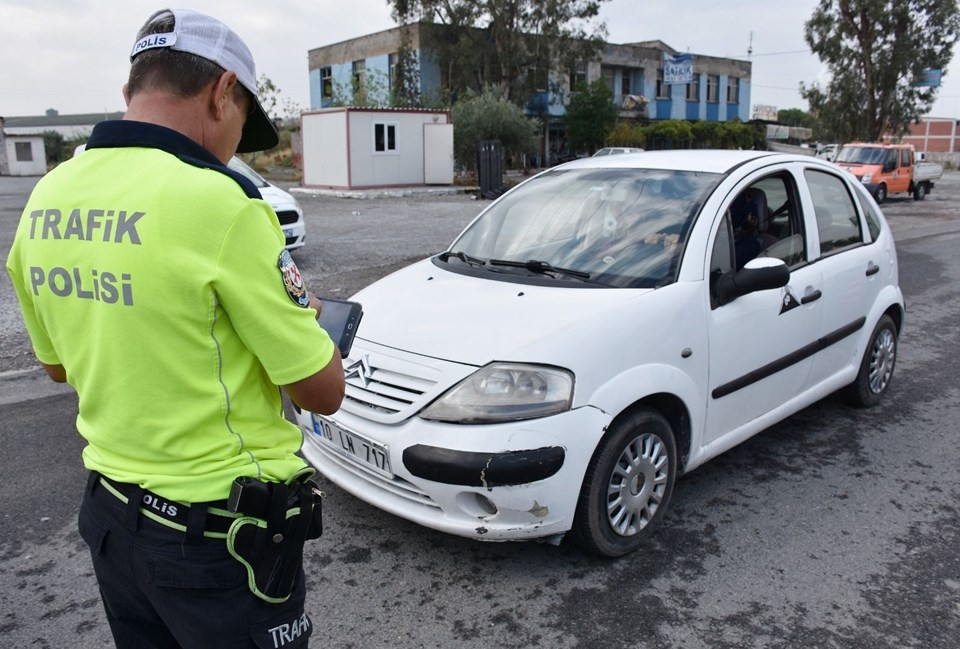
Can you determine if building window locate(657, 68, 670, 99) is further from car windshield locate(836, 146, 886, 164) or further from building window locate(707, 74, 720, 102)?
car windshield locate(836, 146, 886, 164)

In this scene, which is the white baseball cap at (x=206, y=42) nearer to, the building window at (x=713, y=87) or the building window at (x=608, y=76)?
the building window at (x=608, y=76)

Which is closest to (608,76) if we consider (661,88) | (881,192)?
(661,88)

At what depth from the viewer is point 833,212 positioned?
475cm

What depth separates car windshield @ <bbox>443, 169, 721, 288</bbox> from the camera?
3750 millimetres

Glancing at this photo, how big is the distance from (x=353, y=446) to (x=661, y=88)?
5257 cm

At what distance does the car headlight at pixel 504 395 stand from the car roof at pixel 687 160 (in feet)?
5.68

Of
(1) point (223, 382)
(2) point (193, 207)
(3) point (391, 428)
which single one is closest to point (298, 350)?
(1) point (223, 382)

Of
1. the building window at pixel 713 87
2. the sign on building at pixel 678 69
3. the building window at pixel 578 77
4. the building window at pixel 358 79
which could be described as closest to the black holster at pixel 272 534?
the building window at pixel 358 79

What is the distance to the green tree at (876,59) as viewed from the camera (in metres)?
35.2

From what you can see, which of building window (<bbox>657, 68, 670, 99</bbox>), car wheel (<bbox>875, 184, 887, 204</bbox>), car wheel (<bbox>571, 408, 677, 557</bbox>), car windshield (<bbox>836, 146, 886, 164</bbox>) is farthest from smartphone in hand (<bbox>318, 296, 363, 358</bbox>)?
building window (<bbox>657, 68, 670, 99</bbox>)

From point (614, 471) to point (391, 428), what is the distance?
3.04 ft

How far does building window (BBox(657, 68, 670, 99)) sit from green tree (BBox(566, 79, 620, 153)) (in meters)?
9.47

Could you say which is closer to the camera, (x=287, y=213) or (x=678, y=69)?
(x=287, y=213)

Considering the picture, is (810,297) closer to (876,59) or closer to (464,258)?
(464,258)
